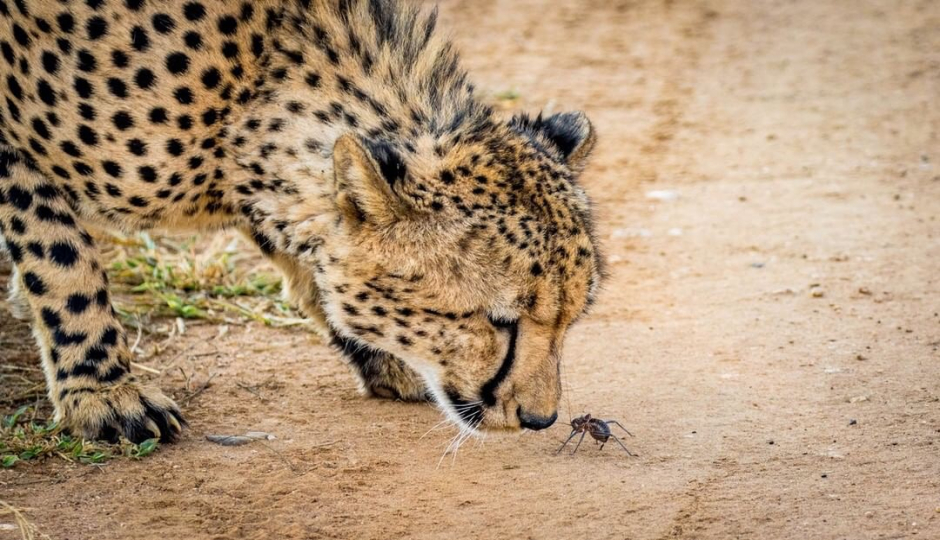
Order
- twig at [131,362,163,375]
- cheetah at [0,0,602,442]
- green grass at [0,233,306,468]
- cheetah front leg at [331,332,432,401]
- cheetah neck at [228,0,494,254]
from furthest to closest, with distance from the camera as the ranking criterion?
1. twig at [131,362,163,375]
2. green grass at [0,233,306,468]
3. cheetah front leg at [331,332,432,401]
4. cheetah neck at [228,0,494,254]
5. cheetah at [0,0,602,442]

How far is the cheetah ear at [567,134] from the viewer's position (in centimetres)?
365

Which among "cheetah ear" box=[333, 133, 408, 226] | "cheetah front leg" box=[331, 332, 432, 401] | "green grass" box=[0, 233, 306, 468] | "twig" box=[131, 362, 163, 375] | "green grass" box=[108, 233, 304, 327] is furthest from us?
"green grass" box=[108, 233, 304, 327]

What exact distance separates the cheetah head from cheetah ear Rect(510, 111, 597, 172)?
22 centimetres

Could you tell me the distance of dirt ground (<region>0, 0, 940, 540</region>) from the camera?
10.3ft

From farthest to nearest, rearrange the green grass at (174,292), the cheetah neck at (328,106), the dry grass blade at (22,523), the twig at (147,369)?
the twig at (147,369) → the green grass at (174,292) → the cheetah neck at (328,106) → the dry grass blade at (22,523)

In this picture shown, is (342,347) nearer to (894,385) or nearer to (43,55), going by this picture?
(43,55)

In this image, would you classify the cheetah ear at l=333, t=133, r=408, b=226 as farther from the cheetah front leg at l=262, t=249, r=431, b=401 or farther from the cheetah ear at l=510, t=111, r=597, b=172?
the cheetah front leg at l=262, t=249, r=431, b=401

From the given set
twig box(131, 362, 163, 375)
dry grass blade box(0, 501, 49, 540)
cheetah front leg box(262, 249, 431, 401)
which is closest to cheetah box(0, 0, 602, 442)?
cheetah front leg box(262, 249, 431, 401)

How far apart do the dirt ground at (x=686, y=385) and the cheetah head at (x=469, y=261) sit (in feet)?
1.05

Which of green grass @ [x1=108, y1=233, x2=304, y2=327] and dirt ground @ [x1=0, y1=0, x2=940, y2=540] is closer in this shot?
dirt ground @ [x1=0, y1=0, x2=940, y2=540]

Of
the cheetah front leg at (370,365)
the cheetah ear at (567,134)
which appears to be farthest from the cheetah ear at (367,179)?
the cheetah front leg at (370,365)

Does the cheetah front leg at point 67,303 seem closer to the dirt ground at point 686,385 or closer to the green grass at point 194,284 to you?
the dirt ground at point 686,385

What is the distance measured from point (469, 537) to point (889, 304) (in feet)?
7.43

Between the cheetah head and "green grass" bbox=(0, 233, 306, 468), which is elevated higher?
the cheetah head
